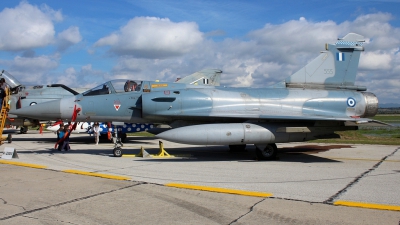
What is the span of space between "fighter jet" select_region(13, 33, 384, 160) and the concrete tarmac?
2.92ft

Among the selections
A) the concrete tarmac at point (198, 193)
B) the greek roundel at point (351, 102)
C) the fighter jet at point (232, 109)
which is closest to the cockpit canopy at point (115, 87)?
the fighter jet at point (232, 109)

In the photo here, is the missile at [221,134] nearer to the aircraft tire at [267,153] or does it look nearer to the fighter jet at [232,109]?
the fighter jet at [232,109]

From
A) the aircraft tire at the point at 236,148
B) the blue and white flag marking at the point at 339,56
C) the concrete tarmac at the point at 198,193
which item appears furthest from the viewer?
the aircraft tire at the point at 236,148

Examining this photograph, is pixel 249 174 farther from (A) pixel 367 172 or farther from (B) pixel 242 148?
(B) pixel 242 148

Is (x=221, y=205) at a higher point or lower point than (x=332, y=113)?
lower

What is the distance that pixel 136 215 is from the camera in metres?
4.89

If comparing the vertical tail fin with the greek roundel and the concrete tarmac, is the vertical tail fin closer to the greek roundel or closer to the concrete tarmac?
the greek roundel

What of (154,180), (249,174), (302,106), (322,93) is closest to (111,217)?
(154,180)

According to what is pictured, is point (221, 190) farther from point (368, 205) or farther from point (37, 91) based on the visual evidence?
point (37, 91)

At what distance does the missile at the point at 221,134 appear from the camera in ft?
31.8

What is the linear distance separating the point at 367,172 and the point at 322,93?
3941 millimetres

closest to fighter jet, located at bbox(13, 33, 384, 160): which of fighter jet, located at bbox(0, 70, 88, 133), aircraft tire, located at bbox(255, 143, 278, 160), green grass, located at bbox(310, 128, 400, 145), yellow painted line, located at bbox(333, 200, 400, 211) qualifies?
aircraft tire, located at bbox(255, 143, 278, 160)

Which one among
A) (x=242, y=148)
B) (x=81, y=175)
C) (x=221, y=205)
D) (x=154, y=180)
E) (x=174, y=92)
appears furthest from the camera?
(x=242, y=148)

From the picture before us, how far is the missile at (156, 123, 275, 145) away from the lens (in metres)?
9.70
